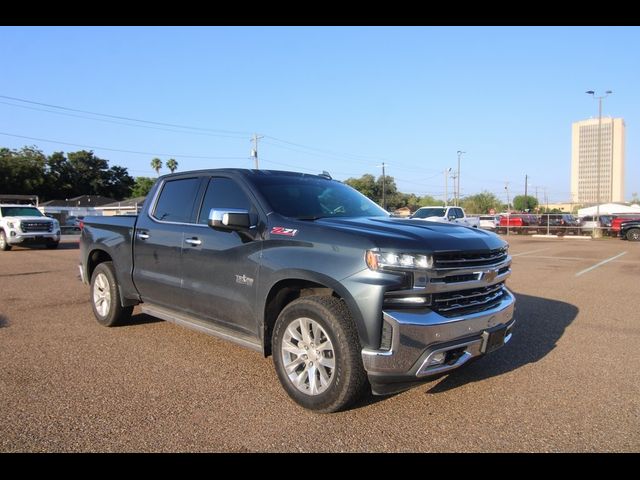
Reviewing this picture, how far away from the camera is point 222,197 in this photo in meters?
4.68

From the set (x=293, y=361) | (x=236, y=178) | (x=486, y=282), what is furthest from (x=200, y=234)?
(x=486, y=282)

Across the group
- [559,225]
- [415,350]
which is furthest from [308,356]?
[559,225]

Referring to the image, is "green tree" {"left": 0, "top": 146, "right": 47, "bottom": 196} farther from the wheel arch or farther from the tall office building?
the tall office building

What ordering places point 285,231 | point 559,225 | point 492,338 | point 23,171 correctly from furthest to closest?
1. point 23,171
2. point 559,225
3. point 285,231
4. point 492,338

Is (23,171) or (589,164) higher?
(589,164)

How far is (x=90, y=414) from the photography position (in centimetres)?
354

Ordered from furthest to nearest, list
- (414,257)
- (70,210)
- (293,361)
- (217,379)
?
1. (70,210)
2. (217,379)
3. (293,361)
4. (414,257)

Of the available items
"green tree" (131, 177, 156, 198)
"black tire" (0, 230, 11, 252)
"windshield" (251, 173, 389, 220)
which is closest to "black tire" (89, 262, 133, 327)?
"windshield" (251, 173, 389, 220)

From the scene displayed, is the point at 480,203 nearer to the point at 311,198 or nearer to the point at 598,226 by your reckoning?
the point at 598,226

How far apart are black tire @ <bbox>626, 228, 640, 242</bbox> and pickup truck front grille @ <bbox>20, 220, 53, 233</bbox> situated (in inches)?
1161

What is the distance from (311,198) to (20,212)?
18054 millimetres

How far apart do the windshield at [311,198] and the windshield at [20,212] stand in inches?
686

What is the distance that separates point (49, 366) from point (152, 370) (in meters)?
0.99
